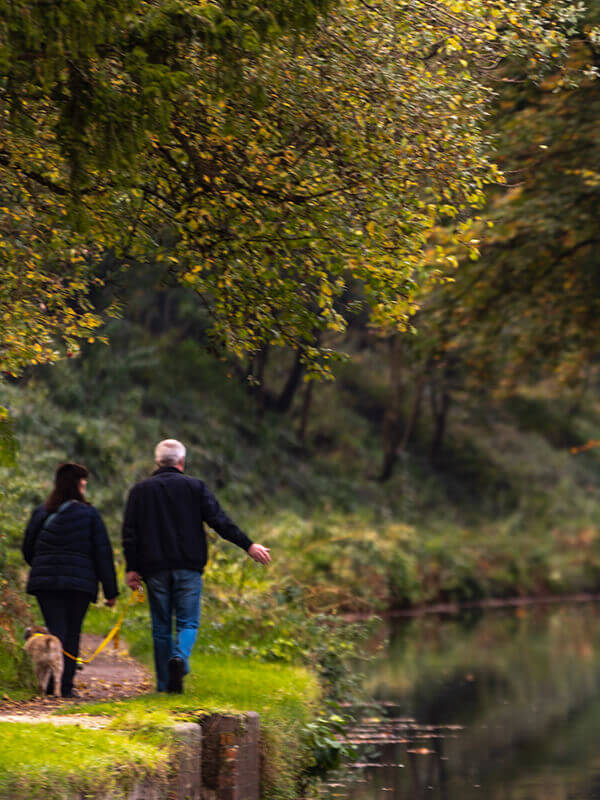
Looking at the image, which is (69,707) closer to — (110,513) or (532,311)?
(532,311)

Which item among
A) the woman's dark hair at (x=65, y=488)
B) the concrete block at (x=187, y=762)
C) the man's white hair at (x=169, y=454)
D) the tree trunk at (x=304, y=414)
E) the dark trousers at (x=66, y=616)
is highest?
the tree trunk at (x=304, y=414)

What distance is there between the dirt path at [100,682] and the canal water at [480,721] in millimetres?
2004

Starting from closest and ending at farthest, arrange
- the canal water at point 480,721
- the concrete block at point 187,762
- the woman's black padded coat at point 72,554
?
1. the concrete block at point 187,762
2. the woman's black padded coat at point 72,554
3. the canal water at point 480,721

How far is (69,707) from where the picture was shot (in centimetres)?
924

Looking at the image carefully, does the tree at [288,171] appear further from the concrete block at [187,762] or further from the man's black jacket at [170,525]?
the concrete block at [187,762]

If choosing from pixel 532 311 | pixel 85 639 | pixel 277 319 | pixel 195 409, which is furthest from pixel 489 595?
pixel 277 319

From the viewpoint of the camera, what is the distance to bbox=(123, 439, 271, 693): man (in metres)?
9.73

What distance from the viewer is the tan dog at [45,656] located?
10023 millimetres

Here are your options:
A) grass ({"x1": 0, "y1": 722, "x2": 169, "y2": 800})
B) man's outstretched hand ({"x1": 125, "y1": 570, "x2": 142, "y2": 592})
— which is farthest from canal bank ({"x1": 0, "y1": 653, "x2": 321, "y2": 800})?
man's outstretched hand ({"x1": 125, "y1": 570, "x2": 142, "y2": 592})

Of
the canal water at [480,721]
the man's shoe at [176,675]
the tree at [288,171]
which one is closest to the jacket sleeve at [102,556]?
the man's shoe at [176,675]

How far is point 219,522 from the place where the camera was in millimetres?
9812

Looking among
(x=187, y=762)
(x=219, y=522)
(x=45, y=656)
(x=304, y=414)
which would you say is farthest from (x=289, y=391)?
(x=187, y=762)

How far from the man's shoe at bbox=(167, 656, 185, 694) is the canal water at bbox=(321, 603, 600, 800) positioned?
159cm

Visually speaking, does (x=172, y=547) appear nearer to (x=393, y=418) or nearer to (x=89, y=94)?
(x=89, y=94)
